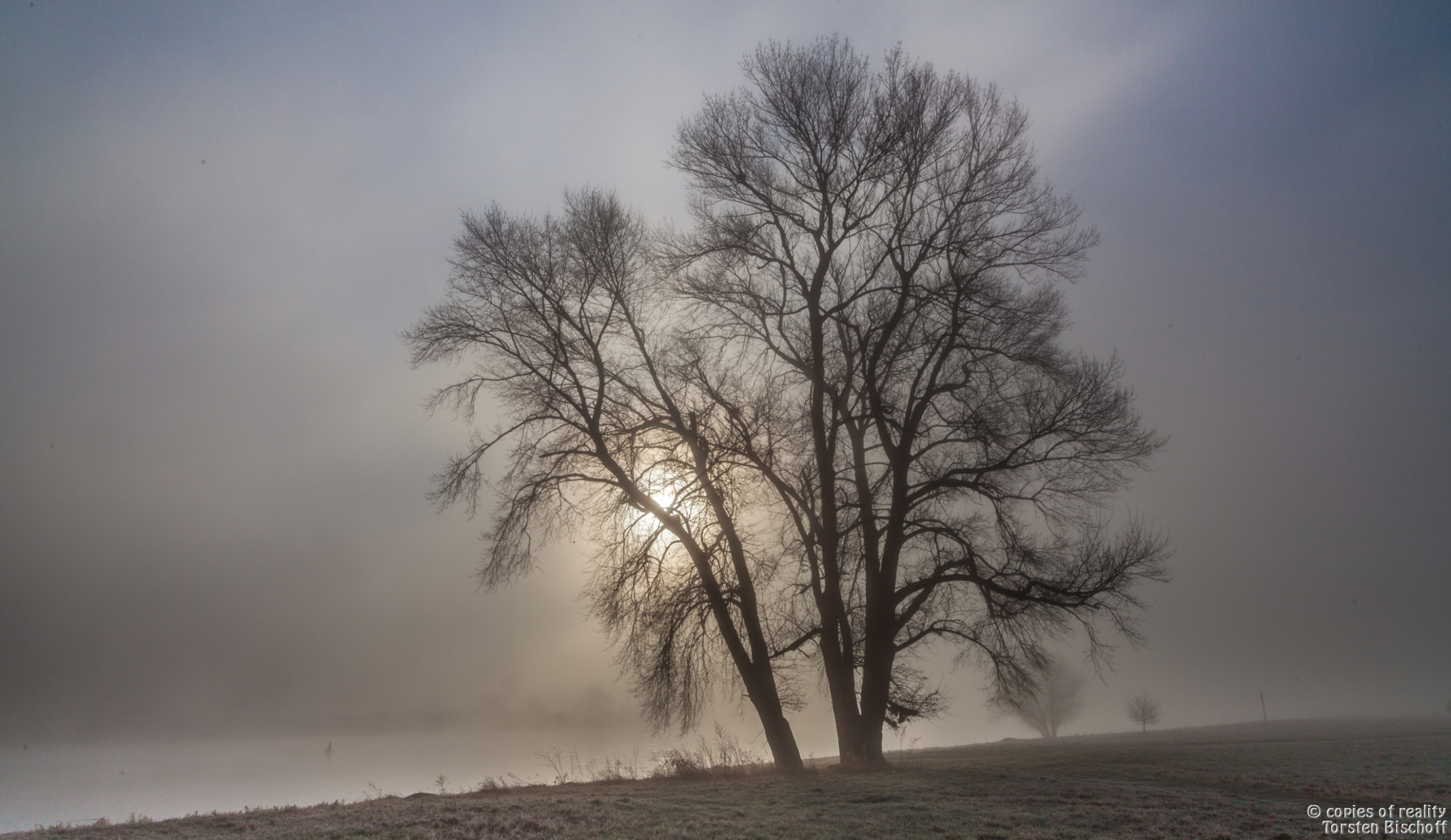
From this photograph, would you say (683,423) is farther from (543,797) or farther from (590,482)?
(543,797)

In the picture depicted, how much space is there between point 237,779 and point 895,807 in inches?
920

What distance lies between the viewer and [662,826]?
7465 millimetres

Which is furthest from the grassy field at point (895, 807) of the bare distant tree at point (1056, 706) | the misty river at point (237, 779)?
the bare distant tree at point (1056, 706)

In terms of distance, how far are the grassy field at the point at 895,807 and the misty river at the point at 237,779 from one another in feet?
7.16

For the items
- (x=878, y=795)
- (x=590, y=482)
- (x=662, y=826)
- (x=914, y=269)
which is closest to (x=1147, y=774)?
(x=878, y=795)

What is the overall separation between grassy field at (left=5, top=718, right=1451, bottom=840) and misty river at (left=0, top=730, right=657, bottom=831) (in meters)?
2.18

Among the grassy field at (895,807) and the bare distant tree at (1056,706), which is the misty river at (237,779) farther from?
the bare distant tree at (1056,706)

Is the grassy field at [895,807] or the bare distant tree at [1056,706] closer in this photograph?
the grassy field at [895,807]

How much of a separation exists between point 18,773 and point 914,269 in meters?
37.8

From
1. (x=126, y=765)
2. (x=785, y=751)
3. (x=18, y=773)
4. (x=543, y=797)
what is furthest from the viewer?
(x=126, y=765)

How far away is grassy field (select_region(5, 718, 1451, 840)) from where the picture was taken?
23.7 feet

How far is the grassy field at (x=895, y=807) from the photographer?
23.7 feet

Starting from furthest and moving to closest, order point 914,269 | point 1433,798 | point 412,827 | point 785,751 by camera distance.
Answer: point 914,269 → point 785,751 → point 1433,798 → point 412,827

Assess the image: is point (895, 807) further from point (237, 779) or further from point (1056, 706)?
point (1056, 706)
